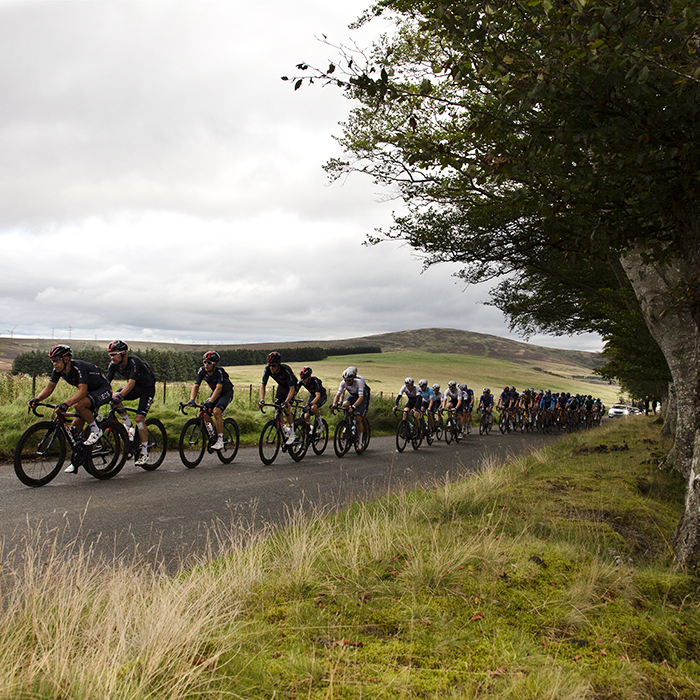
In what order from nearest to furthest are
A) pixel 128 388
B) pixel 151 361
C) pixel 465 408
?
pixel 128 388, pixel 465 408, pixel 151 361

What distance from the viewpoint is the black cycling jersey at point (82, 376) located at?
28.0ft

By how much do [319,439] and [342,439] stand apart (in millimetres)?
600

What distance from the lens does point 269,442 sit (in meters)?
11.7

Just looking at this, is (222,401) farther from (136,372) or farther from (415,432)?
(415,432)

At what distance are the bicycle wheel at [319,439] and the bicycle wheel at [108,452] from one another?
4.78 m

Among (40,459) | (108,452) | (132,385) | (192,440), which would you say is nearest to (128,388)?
(132,385)

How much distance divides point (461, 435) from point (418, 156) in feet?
58.6

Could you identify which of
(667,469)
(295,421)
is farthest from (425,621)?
(295,421)

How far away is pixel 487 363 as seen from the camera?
12925cm

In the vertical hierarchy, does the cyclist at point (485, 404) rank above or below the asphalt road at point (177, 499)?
above

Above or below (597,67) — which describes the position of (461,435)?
below

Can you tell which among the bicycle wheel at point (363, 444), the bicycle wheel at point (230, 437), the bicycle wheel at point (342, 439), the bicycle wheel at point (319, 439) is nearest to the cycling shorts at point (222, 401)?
the bicycle wheel at point (230, 437)

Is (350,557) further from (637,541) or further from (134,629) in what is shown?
(637,541)

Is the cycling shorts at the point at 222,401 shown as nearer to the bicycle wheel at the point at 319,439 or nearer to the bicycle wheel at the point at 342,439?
the bicycle wheel at the point at 319,439
